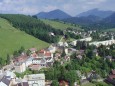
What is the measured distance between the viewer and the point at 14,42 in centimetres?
9006

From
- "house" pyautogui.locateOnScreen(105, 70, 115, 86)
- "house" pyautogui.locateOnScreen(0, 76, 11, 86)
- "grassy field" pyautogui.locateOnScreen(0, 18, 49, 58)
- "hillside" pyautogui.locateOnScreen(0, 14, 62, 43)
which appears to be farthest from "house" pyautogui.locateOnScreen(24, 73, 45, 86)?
"hillside" pyautogui.locateOnScreen(0, 14, 62, 43)

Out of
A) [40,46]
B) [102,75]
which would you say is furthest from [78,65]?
[40,46]

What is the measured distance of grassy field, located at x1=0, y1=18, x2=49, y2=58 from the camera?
81.7 metres

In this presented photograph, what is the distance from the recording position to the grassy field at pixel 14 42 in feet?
268

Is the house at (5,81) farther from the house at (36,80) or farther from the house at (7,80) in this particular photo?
the house at (36,80)

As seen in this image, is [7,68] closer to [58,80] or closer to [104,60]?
[58,80]

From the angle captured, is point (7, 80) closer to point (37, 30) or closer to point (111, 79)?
point (111, 79)

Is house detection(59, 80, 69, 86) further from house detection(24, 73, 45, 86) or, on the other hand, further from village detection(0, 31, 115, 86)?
house detection(24, 73, 45, 86)

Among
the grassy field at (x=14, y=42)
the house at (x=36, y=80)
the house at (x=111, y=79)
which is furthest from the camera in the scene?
the grassy field at (x=14, y=42)

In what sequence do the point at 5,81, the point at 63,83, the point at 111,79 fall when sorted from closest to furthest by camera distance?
1. the point at 5,81
2. the point at 63,83
3. the point at 111,79

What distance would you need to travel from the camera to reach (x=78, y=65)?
6312cm

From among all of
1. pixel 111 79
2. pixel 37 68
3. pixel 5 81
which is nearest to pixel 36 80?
pixel 5 81

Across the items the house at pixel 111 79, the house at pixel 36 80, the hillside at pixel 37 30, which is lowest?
the house at pixel 111 79

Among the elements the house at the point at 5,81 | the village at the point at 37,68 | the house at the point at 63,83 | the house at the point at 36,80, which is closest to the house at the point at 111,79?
the village at the point at 37,68
